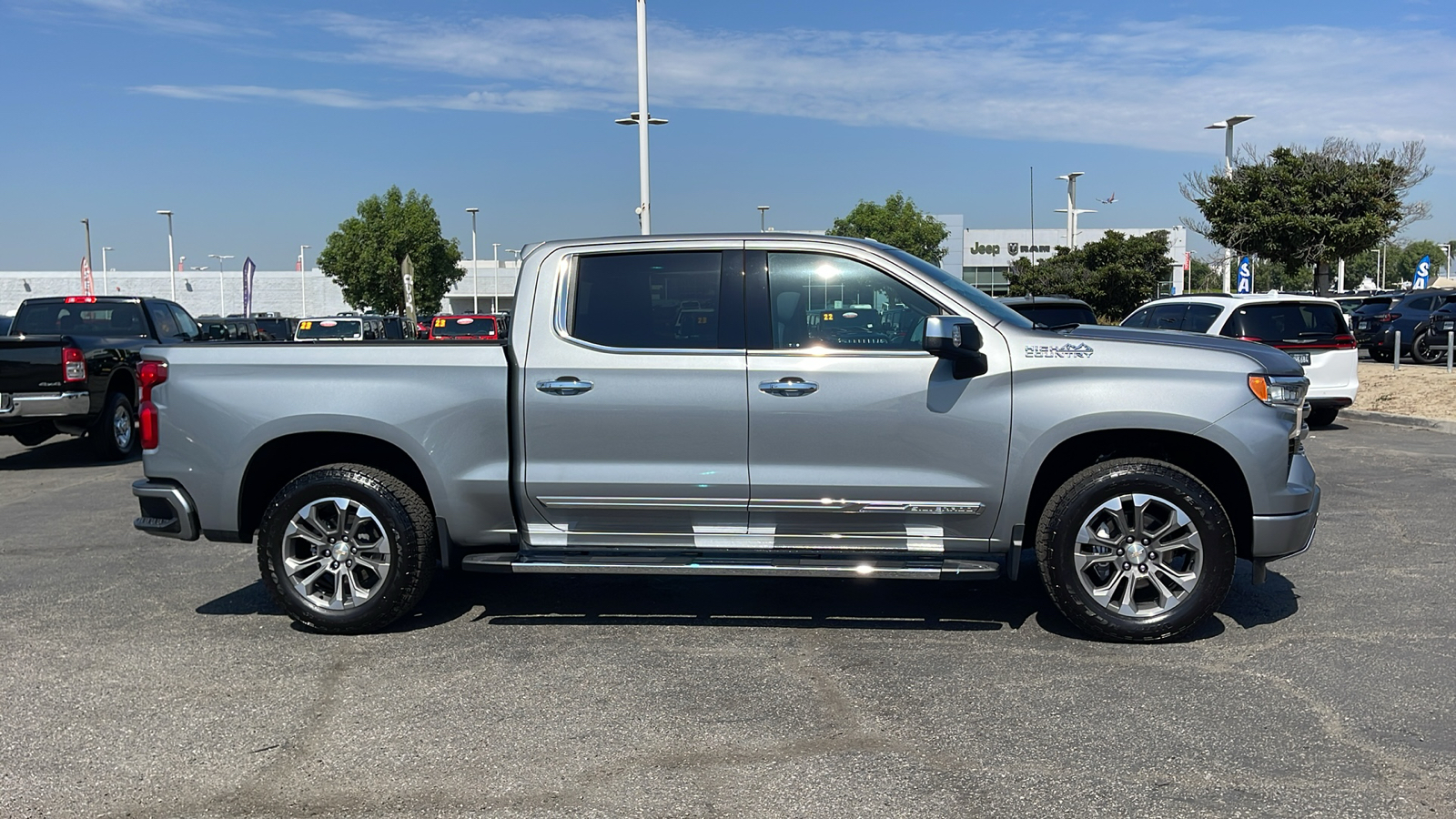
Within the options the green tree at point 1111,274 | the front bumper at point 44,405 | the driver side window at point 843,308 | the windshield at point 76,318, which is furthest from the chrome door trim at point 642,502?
the green tree at point 1111,274

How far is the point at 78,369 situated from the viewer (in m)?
12.2

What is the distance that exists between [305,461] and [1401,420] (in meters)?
13.9

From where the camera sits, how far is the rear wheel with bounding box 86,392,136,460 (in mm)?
12836

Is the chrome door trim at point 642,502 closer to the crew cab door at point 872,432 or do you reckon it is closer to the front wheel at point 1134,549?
the crew cab door at point 872,432

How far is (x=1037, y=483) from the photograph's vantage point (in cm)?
566

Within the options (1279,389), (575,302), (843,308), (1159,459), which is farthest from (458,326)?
(1279,389)

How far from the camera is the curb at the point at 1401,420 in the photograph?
14.1 m

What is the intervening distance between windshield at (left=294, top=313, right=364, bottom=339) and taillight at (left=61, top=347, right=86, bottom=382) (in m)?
15.2

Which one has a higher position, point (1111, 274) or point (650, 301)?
point (1111, 274)

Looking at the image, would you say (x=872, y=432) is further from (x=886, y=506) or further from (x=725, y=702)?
(x=725, y=702)

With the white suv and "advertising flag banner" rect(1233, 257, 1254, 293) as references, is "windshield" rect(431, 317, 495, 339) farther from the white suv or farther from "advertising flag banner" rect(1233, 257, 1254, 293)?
"advertising flag banner" rect(1233, 257, 1254, 293)

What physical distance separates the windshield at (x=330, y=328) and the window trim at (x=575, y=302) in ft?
75.7

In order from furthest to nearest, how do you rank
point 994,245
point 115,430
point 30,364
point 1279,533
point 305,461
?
point 994,245
point 115,430
point 30,364
point 305,461
point 1279,533

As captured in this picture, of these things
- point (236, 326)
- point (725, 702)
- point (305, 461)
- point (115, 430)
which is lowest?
point (725, 702)
